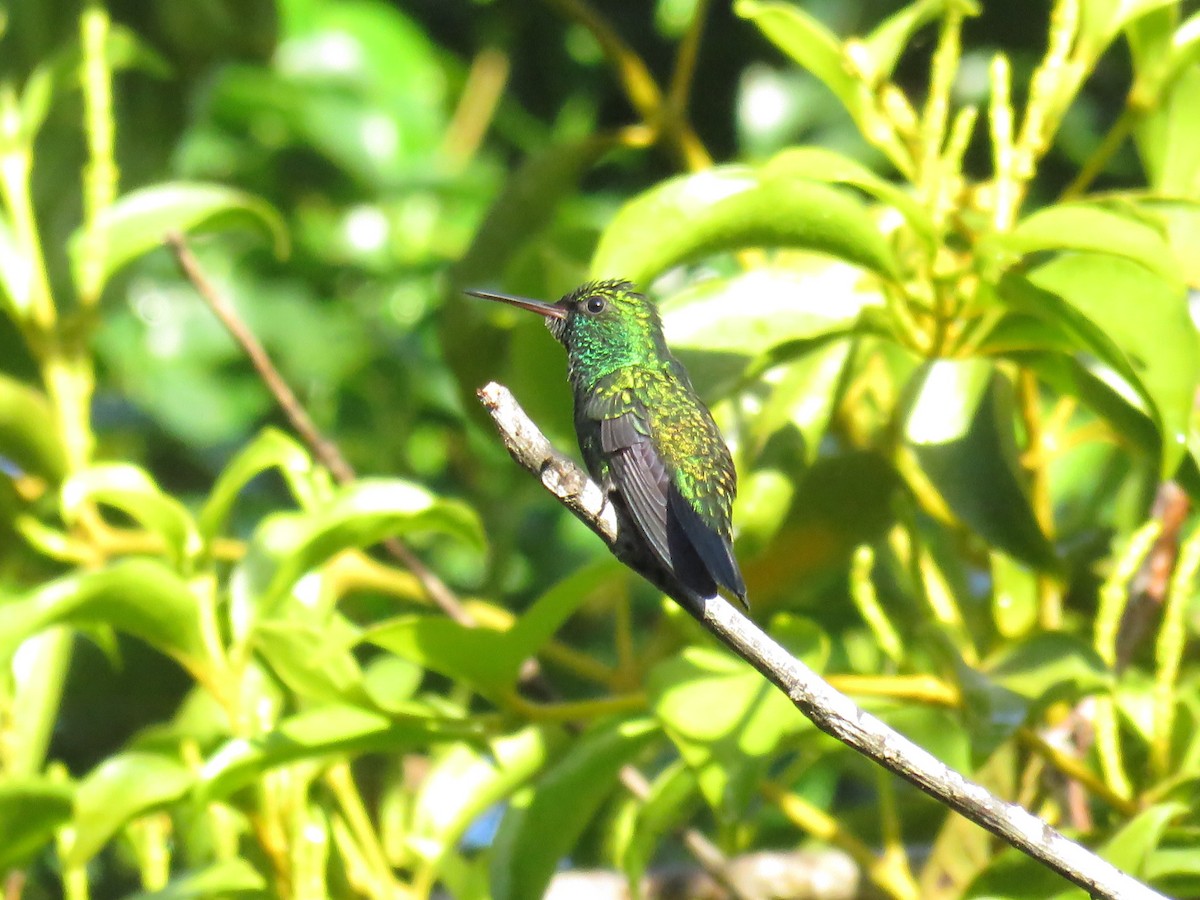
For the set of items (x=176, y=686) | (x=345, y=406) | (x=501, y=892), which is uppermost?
(x=345, y=406)

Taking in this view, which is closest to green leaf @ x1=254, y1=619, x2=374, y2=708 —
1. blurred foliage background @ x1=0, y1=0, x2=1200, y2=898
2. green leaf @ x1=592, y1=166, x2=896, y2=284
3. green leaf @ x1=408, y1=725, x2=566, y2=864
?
blurred foliage background @ x1=0, y1=0, x2=1200, y2=898

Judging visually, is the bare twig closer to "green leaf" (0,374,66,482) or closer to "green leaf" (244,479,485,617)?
"green leaf" (244,479,485,617)

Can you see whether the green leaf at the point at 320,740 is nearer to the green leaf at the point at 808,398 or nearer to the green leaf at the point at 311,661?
the green leaf at the point at 311,661

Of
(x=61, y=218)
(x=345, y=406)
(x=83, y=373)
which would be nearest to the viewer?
(x=83, y=373)

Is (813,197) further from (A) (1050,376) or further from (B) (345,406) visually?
(B) (345,406)

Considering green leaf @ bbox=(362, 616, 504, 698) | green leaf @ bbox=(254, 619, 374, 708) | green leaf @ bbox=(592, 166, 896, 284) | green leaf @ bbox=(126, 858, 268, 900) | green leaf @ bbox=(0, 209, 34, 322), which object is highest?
green leaf @ bbox=(0, 209, 34, 322)

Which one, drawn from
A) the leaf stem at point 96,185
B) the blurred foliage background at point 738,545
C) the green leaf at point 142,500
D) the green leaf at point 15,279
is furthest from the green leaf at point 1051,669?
the green leaf at point 15,279

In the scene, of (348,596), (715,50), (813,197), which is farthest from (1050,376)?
(715,50)
